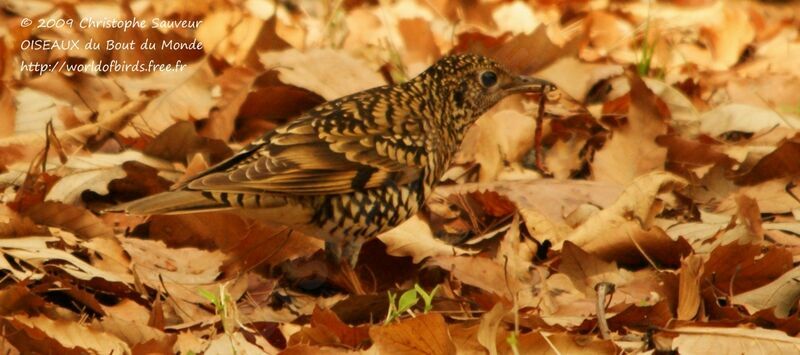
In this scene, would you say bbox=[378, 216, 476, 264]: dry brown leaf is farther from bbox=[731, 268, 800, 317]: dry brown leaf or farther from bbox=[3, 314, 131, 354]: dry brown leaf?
bbox=[3, 314, 131, 354]: dry brown leaf

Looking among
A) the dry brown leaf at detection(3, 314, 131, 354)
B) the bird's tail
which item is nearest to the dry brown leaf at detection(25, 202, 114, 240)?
the bird's tail

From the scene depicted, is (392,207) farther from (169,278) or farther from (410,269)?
(169,278)

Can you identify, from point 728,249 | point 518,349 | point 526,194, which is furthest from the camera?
point 526,194

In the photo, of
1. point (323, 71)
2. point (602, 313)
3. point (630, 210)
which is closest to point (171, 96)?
point (323, 71)

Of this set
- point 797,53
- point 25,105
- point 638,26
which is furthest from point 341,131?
point 797,53

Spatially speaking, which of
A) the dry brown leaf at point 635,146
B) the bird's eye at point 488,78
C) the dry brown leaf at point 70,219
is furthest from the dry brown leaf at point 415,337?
the dry brown leaf at point 635,146

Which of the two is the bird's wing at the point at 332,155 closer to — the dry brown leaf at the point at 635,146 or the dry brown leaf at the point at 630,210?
the dry brown leaf at the point at 630,210

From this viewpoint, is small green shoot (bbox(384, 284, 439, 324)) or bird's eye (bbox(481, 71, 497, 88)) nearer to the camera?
small green shoot (bbox(384, 284, 439, 324))

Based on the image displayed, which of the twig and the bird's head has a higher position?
the bird's head

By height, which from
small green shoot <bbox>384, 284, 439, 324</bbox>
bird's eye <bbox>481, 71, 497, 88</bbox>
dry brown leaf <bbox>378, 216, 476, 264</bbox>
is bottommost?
dry brown leaf <bbox>378, 216, 476, 264</bbox>
